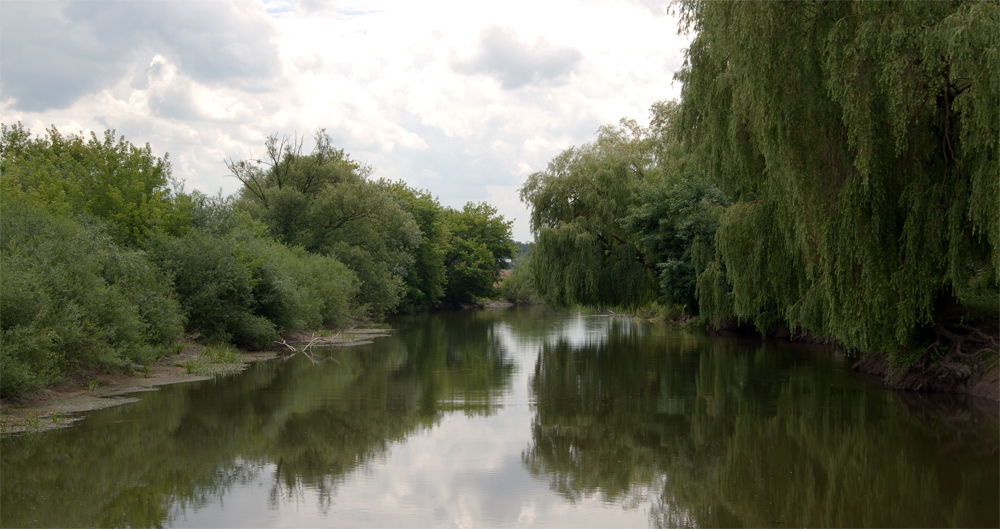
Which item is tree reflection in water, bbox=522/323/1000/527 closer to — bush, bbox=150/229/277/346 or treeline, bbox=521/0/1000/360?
treeline, bbox=521/0/1000/360

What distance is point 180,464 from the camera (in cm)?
1001

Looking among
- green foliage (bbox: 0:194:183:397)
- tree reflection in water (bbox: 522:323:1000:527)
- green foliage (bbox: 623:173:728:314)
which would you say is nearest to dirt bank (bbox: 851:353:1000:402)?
tree reflection in water (bbox: 522:323:1000:527)

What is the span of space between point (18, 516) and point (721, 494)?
24.5ft

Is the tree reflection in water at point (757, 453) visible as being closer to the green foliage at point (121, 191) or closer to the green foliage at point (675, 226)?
the green foliage at point (675, 226)

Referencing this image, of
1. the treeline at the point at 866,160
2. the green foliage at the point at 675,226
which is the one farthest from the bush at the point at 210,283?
the treeline at the point at 866,160

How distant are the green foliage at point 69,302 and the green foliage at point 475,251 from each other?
44.4 m

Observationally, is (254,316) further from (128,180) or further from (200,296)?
(128,180)

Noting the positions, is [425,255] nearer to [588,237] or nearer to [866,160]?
[588,237]

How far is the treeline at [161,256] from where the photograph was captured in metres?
14.1

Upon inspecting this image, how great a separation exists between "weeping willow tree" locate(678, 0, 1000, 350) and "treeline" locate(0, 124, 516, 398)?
12577mm

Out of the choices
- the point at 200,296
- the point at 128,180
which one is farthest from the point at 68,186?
the point at 200,296

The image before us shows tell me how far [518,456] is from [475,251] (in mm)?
56682

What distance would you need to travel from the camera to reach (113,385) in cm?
1589

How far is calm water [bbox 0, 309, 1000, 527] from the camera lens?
7961 mm
